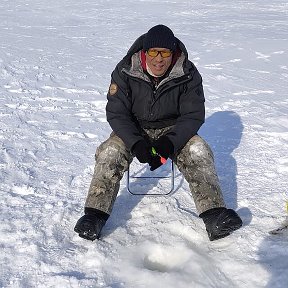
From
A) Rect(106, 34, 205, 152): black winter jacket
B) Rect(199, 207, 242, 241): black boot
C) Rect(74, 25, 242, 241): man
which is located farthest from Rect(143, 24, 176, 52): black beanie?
Rect(199, 207, 242, 241): black boot

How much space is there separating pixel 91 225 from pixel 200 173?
0.84 m

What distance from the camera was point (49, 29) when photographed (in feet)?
39.9

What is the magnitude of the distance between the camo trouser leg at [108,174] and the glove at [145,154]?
14 cm

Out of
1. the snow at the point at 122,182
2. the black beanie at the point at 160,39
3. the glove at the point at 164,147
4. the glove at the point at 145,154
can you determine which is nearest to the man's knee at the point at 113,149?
the glove at the point at 145,154

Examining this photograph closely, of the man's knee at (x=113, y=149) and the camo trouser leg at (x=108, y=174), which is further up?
the man's knee at (x=113, y=149)

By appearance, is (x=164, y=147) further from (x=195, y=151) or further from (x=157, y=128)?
(x=157, y=128)

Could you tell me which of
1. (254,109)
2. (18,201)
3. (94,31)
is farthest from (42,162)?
(94,31)

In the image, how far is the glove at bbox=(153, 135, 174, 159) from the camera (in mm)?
3066

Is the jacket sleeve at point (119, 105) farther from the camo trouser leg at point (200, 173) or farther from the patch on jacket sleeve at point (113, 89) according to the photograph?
the camo trouser leg at point (200, 173)

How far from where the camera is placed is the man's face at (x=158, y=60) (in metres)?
3.12

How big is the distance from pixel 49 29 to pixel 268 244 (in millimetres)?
10582

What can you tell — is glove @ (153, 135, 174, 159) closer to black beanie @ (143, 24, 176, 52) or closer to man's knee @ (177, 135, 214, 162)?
man's knee @ (177, 135, 214, 162)

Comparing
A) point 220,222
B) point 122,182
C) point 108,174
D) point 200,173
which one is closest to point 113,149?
point 108,174

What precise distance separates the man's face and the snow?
3.48 ft
